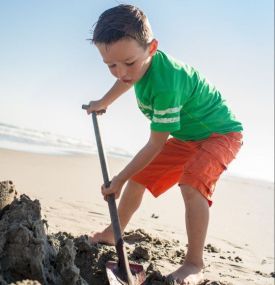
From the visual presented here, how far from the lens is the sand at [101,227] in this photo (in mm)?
2488

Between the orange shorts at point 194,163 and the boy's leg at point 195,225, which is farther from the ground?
the orange shorts at point 194,163

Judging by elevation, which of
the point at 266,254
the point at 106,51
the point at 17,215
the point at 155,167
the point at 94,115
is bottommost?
the point at 266,254

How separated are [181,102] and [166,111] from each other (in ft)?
0.88

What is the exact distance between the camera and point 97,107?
3.78 metres

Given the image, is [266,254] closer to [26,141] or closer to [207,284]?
[207,284]

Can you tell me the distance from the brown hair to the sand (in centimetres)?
105

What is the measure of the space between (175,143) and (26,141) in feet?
28.6

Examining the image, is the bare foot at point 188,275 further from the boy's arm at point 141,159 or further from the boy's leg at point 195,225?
the boy's arm at point 141,159

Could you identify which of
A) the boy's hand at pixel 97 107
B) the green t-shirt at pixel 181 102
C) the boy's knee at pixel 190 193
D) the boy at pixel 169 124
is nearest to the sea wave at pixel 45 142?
the boy's hand at pixel 97 107

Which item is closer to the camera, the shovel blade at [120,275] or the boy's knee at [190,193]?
the shovel blade at [120,275]

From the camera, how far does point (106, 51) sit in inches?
Answer: 112

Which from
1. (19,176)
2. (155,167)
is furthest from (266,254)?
(19,176)

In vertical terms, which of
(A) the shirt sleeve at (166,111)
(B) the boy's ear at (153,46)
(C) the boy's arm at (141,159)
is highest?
(B) the boy's ear at (153,46)

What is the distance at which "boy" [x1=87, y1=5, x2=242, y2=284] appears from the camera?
116 inches
